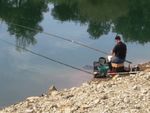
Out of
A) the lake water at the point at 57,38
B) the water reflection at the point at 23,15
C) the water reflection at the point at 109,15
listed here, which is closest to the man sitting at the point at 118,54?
the lake water at the point at 57,38

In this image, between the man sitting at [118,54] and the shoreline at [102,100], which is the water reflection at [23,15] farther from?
the shoreline at [102,100]

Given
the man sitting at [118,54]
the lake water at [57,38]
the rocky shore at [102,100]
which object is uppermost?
the lake water at [57,38]

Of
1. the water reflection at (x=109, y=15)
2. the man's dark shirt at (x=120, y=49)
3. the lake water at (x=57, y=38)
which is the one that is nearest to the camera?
the man's dark shirt at (x=120, y=49)

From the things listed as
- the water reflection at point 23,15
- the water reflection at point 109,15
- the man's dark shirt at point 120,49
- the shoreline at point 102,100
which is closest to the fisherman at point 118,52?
the man's dark shirt at point 120,49

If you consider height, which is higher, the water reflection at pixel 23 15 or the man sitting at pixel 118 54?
the water reflection at pixel 23 15

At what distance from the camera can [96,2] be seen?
159 feet

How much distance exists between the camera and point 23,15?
40.8 metres

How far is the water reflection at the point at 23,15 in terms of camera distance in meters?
32.9

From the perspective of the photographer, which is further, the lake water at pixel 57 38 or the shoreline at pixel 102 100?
the lake water at pixel 57 38

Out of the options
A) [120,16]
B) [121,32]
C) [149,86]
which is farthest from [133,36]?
[149,86]

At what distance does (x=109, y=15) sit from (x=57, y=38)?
481 inches

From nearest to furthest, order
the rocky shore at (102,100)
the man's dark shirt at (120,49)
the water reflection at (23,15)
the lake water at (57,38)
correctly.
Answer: the rocky shore at (102,100) < the man's dark shirt at (120,49) < the lake water at (57,38) < the water reflection at (23,15)

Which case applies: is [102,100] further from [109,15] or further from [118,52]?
[109,15]

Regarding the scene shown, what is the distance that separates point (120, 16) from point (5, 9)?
9679 millimetres
